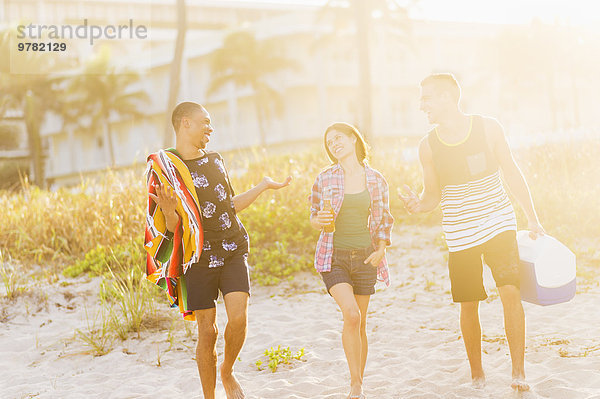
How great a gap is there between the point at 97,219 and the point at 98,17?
59.3 meters

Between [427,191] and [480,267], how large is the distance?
0.61 meters

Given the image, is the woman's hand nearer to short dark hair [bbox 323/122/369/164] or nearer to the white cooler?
short dark hair [bbox 323/122/369/164]

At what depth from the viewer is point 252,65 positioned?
3681 cm

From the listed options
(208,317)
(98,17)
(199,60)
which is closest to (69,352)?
(208,317)

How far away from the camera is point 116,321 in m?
6.28

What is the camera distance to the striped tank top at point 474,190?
4109 millimetres

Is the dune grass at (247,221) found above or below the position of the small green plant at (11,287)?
above

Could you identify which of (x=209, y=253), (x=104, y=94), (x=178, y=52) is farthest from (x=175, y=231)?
(x=104, y=94)

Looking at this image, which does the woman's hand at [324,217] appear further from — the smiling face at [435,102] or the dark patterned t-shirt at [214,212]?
the smiling face at [435,102]

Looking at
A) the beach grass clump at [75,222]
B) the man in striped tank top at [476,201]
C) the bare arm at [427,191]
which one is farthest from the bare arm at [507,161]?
the beach grass clump at [75,222]

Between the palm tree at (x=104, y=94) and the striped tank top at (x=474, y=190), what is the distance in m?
40.2

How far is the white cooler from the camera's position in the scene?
402cm

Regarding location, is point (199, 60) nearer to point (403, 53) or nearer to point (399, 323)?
point (403, 53)

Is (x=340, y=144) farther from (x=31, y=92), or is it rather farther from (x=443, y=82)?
(x=31, y=92)
